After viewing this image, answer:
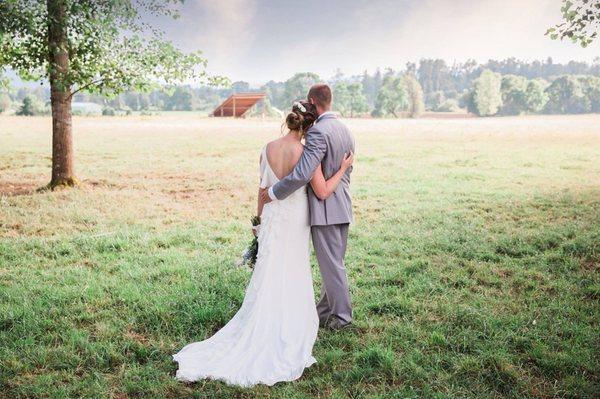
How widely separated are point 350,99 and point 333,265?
11558cm

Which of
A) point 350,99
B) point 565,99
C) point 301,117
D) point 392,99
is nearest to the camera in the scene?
point 301,117

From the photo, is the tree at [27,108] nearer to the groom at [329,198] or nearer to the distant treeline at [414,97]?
the distant treeline at [414,97]

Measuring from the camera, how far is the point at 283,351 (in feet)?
15.5

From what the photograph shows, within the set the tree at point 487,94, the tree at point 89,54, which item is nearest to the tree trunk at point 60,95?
the tree at point 89,54

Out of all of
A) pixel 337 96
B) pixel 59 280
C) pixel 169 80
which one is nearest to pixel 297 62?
pixel 337 96

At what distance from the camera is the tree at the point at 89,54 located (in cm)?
1209

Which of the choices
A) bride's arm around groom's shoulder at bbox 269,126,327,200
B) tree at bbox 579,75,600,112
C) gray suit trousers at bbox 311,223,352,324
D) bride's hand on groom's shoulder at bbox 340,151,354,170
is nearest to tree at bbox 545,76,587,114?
tree at bbox 579,75,600,112

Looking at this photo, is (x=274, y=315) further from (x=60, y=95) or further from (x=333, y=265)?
(x=60, y=95)

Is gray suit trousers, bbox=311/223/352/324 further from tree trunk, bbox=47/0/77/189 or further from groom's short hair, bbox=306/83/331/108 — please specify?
tree trunk, bbox=47/0/77/189

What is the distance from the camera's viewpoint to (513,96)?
114375mm

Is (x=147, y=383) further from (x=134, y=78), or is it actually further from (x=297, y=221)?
(x=134, y=78)

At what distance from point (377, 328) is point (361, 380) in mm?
1176

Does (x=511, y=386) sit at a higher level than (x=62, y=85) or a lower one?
lower

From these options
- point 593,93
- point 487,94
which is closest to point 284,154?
point 487,94
